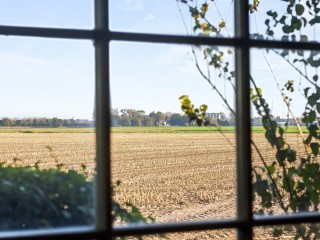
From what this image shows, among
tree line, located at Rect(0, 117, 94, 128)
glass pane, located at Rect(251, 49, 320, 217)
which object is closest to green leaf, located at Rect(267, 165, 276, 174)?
glass pane, located at Rect(251, 49, 320, 217)

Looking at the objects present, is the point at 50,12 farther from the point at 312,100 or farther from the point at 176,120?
the point at 312,100

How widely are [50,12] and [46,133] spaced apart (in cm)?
42

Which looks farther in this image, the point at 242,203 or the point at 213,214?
the point at 213,214

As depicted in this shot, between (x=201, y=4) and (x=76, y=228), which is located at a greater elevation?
(x=201, y=4)

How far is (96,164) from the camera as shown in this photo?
44.9 inches

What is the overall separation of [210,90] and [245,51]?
498 millimetres

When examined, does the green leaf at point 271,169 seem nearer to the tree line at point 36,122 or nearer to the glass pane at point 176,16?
the glass pane at point 176,16

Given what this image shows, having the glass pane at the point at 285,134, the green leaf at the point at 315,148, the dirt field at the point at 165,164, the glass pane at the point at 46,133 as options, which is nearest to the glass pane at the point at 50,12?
the glass pane at the point at 46,133

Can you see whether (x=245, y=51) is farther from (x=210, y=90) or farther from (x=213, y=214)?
(x=213, y=214)

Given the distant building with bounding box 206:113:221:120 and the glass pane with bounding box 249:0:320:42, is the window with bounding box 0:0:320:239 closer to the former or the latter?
the distant building with bounding box 206:113:221:120

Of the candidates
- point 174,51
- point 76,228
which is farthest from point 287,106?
point 76,228

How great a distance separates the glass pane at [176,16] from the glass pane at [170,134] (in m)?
0.06

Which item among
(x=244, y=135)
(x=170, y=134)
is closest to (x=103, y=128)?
(x=244, y=135)

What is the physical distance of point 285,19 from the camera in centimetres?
188
